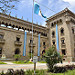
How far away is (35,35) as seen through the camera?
32.3 meters

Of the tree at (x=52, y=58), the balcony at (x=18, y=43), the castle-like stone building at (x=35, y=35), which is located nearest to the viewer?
the tree at (x=52, y=58)

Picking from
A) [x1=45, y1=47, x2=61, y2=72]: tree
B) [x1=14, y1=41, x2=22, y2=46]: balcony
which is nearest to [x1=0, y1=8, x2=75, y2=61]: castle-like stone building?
[x1=14, y1=41, x2=22, y2=46]: balcony

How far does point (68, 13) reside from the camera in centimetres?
3156

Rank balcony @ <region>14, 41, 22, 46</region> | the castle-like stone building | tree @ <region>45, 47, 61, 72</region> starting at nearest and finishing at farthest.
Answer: tree @ <region>45, 47, 61, 72</region> < the castle-like stone building < balcony @ <region>14, 41, 22, 46</region>

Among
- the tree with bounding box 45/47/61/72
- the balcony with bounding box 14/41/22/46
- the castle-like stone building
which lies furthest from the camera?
the balcony with bounding box 14/41/22/46

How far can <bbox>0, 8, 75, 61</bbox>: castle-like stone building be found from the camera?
25406mm

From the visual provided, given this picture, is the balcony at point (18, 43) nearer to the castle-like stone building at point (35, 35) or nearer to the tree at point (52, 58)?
the castle-like stone building at point (35, 35)

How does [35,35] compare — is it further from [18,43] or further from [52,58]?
[52,58]

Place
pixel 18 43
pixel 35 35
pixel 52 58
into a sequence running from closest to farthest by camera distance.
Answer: pixel 52 58 < pixel 18 43 < pixel 35 35

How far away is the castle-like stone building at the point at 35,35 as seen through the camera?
83.4 feet

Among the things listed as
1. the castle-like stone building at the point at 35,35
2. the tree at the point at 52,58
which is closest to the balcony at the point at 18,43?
the castle-like stone building at the point at 35,35

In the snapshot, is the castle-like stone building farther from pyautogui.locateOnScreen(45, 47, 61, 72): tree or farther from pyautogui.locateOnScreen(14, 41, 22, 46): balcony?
pyautogui.locateOnScreen(45, 47, 61, 72): tree

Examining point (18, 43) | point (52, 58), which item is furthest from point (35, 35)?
point (52, 58)

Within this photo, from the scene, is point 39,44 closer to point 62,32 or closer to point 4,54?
point 62,32
